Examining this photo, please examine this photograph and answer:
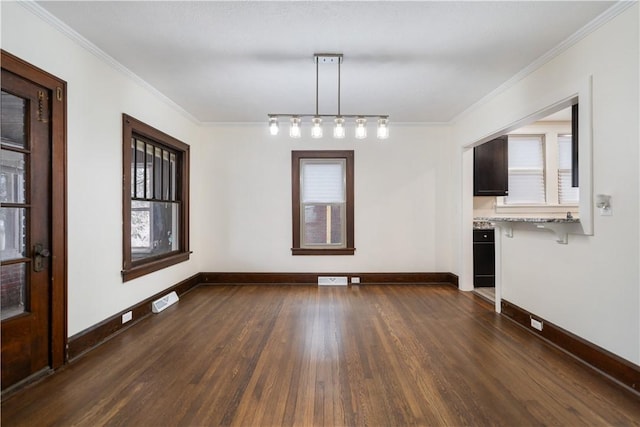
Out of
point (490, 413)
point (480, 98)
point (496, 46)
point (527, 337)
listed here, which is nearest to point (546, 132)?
point (480, 98)

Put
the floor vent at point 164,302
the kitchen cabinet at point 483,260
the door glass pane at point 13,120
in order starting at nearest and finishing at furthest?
the door glass pane at point 13,120, the floor vent at point 164,302, the kitchen cabinet at point 483,260

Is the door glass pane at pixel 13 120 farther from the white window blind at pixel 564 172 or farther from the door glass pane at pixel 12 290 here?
the white window blind at pixel 564 172

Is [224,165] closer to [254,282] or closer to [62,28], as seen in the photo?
[254,282]

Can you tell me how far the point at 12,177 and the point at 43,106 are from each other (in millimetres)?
588

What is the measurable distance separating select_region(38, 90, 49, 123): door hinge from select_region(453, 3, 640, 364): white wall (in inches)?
166

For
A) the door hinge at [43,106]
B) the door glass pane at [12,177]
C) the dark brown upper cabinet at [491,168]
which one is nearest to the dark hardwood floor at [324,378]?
the door glass pane at [12,177]

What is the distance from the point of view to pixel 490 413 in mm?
1801

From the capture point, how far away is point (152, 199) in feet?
12.4

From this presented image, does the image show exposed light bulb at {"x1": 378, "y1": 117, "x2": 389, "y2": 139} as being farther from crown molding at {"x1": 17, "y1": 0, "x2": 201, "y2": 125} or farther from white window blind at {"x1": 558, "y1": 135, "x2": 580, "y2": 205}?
white window blind at {"x1": 558, "y1": 135, "x2": 580, "y2": 205}

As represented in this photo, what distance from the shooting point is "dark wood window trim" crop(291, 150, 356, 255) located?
4.96 metres

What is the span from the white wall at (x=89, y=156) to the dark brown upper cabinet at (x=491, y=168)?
479 cm

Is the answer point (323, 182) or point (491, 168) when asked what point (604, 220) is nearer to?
point (491, 168)

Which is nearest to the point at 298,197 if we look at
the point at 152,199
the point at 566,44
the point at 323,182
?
the point at 323,182

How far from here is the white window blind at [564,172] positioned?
5137 millimetres
